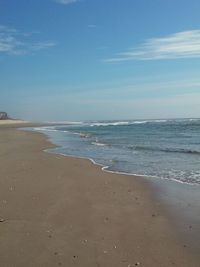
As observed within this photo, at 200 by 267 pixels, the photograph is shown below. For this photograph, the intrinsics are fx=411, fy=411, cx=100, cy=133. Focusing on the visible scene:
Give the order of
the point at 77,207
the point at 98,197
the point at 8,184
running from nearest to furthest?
1. the point at 77,207
2. the point at 98,197
3. the point at 8,184

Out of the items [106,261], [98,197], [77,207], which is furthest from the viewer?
[98,197]

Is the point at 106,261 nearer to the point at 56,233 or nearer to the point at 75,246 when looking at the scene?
the point at 75,246

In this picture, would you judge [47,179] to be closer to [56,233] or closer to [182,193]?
[182,193]

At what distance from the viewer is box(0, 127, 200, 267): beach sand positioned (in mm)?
5844

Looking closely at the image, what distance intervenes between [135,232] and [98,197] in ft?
9.57

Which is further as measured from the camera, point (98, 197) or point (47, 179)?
point (47, 179)

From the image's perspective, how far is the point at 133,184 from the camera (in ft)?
38.8

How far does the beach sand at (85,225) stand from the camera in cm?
584

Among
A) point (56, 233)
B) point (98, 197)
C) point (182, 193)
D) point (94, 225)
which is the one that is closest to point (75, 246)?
point (56, 233)

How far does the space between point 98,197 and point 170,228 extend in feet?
9.51

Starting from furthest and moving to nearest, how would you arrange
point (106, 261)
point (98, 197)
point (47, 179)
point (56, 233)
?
1. point (47, 179)
2. point (98, 197)
3. point (56, 233)
4. point (106, 261)

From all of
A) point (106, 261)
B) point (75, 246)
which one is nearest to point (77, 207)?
point (75, 246)

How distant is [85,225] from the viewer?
738 centimetres

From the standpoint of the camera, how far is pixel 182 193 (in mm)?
10430
